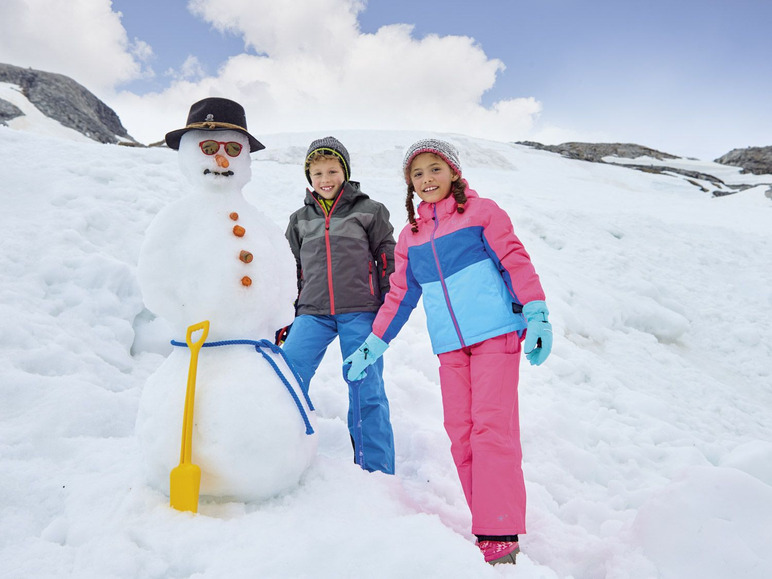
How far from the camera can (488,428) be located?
1.75m

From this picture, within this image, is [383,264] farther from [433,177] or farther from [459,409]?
[459,409]

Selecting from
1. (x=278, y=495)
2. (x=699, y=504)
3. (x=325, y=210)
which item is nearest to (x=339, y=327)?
(x=325, y=210)

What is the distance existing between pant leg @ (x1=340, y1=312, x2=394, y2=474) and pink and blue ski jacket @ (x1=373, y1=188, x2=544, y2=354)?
315mm

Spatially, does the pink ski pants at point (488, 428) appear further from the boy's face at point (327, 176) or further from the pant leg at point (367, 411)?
the boy's face at point (327, 176)

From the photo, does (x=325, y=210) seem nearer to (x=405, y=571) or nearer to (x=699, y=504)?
(x=405, y=571)

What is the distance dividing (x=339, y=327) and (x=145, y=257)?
3.84 ft

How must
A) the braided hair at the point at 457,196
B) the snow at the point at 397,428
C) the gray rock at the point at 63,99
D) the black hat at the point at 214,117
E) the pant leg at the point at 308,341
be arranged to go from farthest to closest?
1. the gray rock at the point at 63,99
2. the pant leg at the point at 308,341
3. the braided hair at the point at 457,196
4. the black hat at the point at 214,117
5. the snow at the point at 397,428

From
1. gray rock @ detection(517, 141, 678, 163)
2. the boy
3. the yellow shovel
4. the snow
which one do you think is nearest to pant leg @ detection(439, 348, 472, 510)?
the snow

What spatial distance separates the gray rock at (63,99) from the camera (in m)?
24.7

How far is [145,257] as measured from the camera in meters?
1.49

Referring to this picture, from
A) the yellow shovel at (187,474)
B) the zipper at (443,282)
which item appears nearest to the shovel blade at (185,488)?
the yellow shovel at (187,474)

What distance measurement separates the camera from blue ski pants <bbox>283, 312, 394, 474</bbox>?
7.39 feet

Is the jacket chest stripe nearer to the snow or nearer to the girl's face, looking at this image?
the girl's face

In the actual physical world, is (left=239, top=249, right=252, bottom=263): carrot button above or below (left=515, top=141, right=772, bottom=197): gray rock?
below
